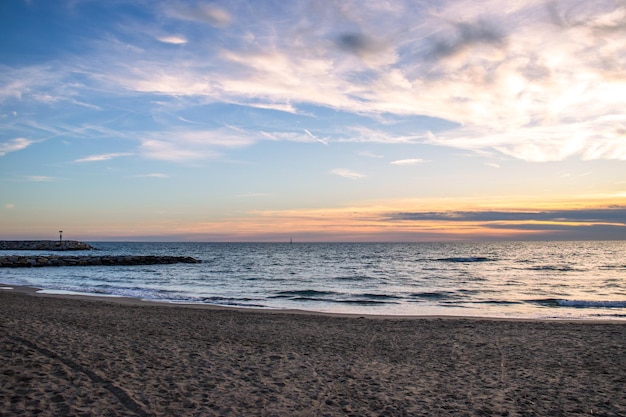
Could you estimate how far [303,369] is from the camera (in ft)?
32.2

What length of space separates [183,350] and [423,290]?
24913 mm

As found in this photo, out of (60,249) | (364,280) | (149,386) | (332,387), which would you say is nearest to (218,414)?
(149,386)

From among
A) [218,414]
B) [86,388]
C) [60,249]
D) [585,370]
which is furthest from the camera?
[60,249]

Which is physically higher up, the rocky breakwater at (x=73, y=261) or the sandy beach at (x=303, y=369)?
the sandy beach at (x=303, y=369)

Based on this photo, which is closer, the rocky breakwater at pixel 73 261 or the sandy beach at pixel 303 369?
the sandy beach at pixel 303 369

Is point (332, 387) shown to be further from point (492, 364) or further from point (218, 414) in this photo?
point (492, 364)

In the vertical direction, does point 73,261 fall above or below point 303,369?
below

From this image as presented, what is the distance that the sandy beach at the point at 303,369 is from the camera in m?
7.32

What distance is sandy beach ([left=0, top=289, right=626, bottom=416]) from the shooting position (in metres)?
7.32

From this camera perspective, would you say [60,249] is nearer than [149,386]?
No

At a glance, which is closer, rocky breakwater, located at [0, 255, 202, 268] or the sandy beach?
the sandy beach

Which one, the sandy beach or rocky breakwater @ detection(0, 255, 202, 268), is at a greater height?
the sandy beach

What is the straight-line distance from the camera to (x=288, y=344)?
41.4 feet

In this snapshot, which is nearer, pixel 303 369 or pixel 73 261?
pixel 303 369
